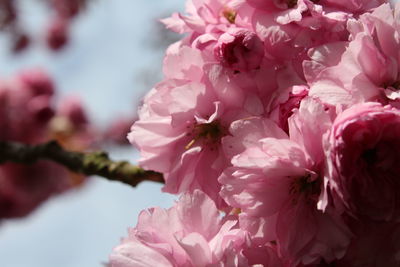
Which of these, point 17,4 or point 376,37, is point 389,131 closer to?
point 376,37

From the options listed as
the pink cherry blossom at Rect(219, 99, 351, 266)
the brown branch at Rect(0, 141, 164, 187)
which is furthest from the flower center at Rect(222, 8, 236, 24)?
the brown branch at Rect(0, 141, 164, 187)

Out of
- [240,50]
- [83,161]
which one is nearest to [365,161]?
[240,50]

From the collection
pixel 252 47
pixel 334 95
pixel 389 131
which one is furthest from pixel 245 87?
pixel 389 131

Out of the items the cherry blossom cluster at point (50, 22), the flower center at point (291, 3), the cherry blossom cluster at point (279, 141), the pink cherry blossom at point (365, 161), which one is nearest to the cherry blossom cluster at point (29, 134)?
the cherry blossom cluster at point (50, 22)

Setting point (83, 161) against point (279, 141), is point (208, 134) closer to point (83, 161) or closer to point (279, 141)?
point (279, 141)

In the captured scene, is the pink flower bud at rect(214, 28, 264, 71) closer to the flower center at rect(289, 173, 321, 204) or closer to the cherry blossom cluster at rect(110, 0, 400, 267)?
the cherry blossom cluster at rect(110, 0, 400, 267)

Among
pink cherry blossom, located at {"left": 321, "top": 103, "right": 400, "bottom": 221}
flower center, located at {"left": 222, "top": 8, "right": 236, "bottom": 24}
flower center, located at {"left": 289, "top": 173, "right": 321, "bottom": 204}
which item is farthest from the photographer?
flower center, located at {"left": 222, "top": 8, "right": 236, "bottom": 24}

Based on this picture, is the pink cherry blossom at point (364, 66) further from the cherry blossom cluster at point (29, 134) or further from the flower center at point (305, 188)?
the cherry blossom cluster at point (29, 134)
